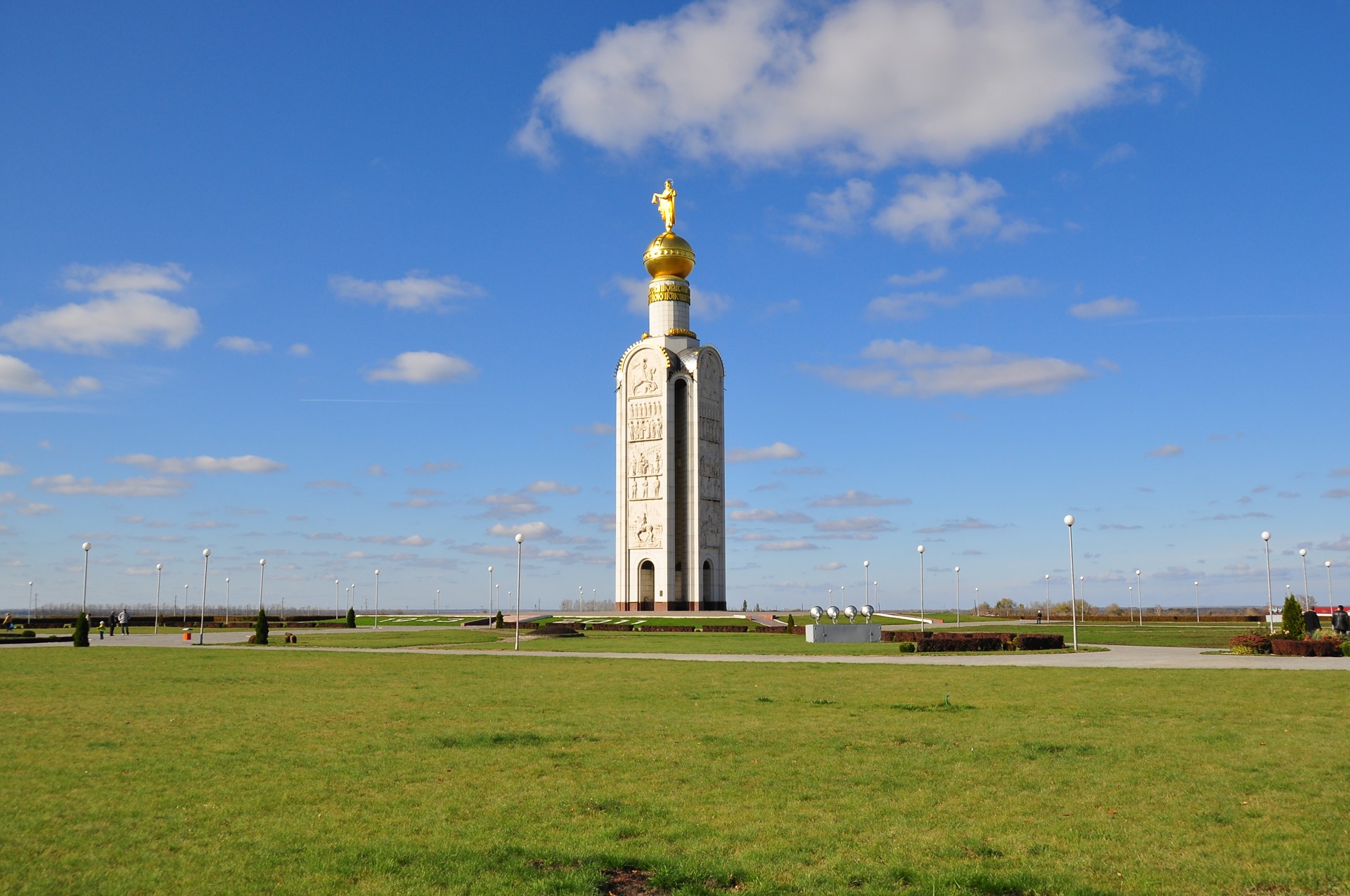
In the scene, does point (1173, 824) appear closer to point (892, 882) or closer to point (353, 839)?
point (892, 882)

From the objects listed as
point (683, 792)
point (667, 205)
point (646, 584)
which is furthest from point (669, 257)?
point (683, 792)

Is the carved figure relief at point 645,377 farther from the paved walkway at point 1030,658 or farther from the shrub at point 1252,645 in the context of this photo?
the shrub at point 1252,645

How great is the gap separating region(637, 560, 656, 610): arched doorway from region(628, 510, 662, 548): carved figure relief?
62.6 inches

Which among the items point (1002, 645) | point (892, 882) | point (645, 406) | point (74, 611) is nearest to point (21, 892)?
point (892, 882)

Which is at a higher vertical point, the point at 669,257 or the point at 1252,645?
the point at 669,257

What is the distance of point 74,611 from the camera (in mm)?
192875

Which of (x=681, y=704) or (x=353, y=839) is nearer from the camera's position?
(x=353, y=839)

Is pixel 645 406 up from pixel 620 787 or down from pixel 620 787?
up

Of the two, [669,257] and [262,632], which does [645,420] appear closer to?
[669,257]

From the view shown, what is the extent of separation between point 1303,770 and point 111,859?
39.0ft

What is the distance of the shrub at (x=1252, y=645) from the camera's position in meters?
31.6

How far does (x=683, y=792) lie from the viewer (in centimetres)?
1020

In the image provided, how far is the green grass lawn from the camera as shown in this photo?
7562 mm

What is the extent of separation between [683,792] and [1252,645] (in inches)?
1107
